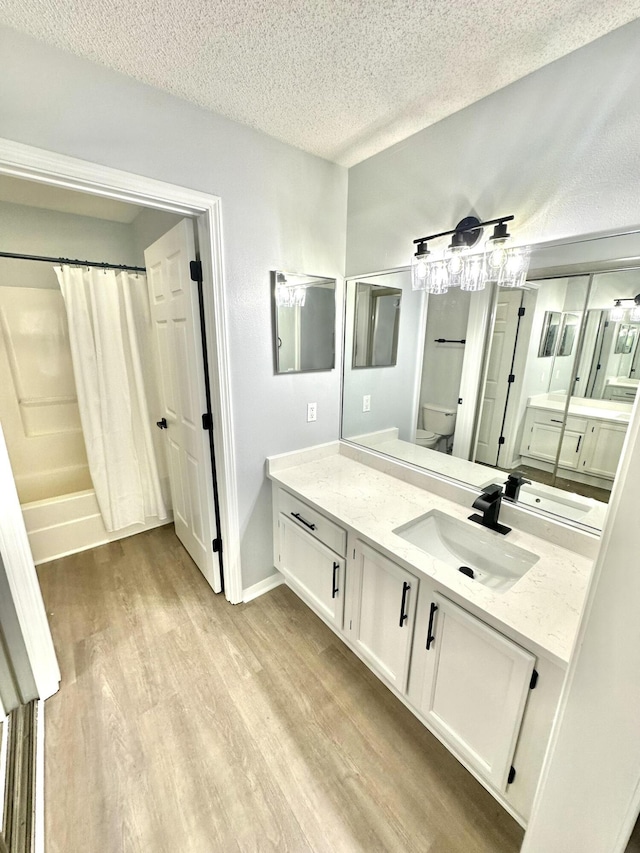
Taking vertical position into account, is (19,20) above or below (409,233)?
above

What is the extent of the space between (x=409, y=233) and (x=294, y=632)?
85.1 inches

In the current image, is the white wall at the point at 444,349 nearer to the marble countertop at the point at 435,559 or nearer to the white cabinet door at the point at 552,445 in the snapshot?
the white cabinet door at the point at 552,445

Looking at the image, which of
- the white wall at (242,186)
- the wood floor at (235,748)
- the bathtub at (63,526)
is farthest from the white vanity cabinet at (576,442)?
the bathtub at (63,526)

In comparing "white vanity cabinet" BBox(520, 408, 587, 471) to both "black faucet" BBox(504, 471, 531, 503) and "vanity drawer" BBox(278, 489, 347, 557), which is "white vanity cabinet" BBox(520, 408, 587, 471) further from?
"vanity drawer" BBox(278, 489, 347, 557)

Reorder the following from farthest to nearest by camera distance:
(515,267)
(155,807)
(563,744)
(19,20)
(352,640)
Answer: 1. (352,640)
2. (515,267)
3. (155,807)
4. (19,20)
5. (563,744)

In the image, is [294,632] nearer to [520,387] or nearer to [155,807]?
[155,807]

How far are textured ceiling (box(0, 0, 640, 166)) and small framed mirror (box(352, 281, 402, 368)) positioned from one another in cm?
75

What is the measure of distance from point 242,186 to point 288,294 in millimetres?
513

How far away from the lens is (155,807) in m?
1.17

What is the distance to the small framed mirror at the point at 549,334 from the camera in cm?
132

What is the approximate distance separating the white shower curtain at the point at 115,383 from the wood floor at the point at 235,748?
85 centimetres

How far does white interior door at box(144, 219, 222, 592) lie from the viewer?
175cm

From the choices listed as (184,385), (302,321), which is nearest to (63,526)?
(184,385)

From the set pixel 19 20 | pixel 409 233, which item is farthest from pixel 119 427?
pixel 409 233
